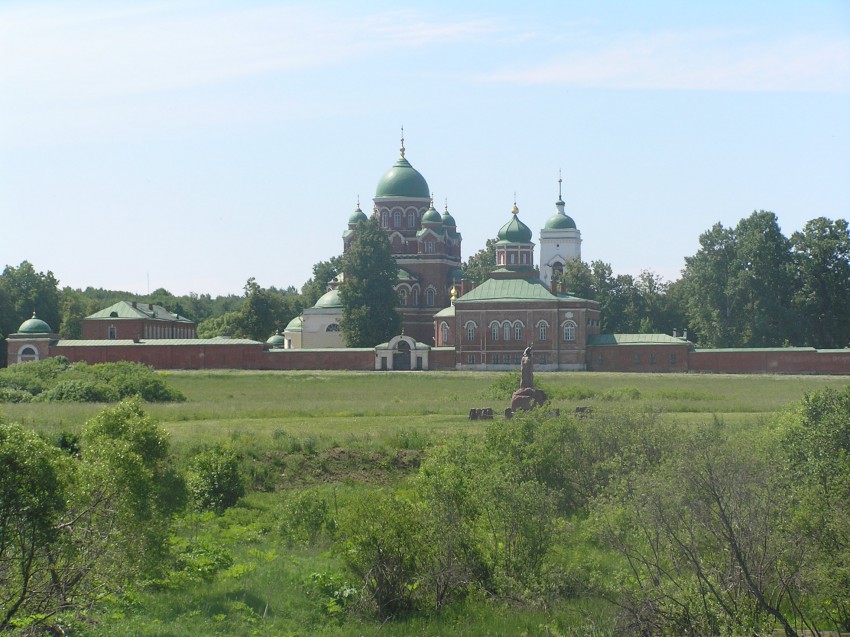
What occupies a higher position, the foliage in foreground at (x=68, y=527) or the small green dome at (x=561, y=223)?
the small green dome at (x=561, y=223)

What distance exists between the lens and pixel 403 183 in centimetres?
9088

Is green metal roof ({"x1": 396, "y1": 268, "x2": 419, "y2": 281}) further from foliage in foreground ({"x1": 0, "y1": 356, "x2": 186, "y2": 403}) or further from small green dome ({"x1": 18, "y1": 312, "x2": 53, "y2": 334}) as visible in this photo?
foliage in foreground ({"x1": 0, "y1": 356, "x2": 186, "y2": 403})

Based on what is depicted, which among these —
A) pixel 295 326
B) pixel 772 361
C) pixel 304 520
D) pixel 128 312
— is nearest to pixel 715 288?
pixel 772 361

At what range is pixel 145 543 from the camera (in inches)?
770

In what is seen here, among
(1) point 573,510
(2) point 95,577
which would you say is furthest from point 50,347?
(2) point 95,577

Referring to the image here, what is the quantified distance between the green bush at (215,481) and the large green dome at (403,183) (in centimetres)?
6393

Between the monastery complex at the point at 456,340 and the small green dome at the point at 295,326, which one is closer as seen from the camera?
the monastery complex at the point at 456,340

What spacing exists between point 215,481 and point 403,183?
6521cm

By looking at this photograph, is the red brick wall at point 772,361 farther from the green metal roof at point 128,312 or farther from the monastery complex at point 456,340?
the green metal roof at point 128,312

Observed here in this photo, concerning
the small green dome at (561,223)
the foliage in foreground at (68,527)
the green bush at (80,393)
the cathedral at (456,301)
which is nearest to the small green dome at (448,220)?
the cathedral at (456,301)

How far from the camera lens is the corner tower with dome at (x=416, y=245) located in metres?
88.6

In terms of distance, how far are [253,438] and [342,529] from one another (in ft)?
38.4

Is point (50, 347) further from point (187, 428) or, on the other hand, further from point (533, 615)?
point (533, 615)

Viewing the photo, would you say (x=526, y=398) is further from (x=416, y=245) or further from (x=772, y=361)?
(x=416, y=245)
